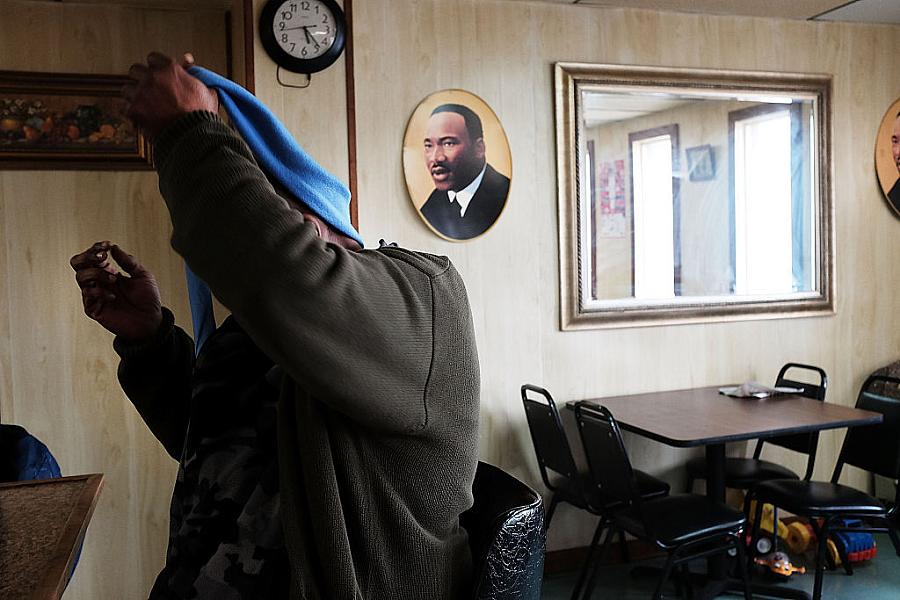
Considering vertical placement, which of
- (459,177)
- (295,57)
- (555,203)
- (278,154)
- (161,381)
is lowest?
(161,381)

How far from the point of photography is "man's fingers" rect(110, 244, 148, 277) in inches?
47.1

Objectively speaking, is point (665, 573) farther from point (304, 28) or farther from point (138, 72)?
point (138, 72)

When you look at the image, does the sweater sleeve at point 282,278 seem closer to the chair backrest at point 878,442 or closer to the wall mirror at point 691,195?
the wall mirror at point 691,195

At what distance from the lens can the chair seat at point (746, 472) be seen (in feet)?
11.6

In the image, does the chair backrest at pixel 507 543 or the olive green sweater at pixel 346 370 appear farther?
the chair backrest at pixel 507 543

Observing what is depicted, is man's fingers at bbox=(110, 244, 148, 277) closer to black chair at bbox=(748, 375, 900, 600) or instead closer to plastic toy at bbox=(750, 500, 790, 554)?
black chair at bbox=(748, 375, 900, 600)

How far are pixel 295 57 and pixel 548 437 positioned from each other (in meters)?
1.75

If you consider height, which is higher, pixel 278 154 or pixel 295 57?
pixel 295 57

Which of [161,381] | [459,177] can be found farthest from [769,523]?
[161,381]

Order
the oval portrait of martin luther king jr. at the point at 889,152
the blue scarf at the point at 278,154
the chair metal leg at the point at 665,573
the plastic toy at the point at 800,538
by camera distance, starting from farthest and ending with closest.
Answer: the oval portrait of martin luther king jr. at the point at 889,152
the plastic toy at the point at 800,538
the chair metal leg at the point at 665,573
the blue scarf at the point at 278,154

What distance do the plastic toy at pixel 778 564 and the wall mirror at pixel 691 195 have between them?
107cm

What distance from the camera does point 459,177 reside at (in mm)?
3449

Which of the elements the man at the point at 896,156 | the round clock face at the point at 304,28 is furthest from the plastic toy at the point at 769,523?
the round clock face at the point at 304,28

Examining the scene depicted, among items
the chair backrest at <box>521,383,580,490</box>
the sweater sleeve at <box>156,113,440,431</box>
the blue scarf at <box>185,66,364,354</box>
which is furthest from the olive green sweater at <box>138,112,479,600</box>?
the chair backrest at <box>521,383,580,490</box>
